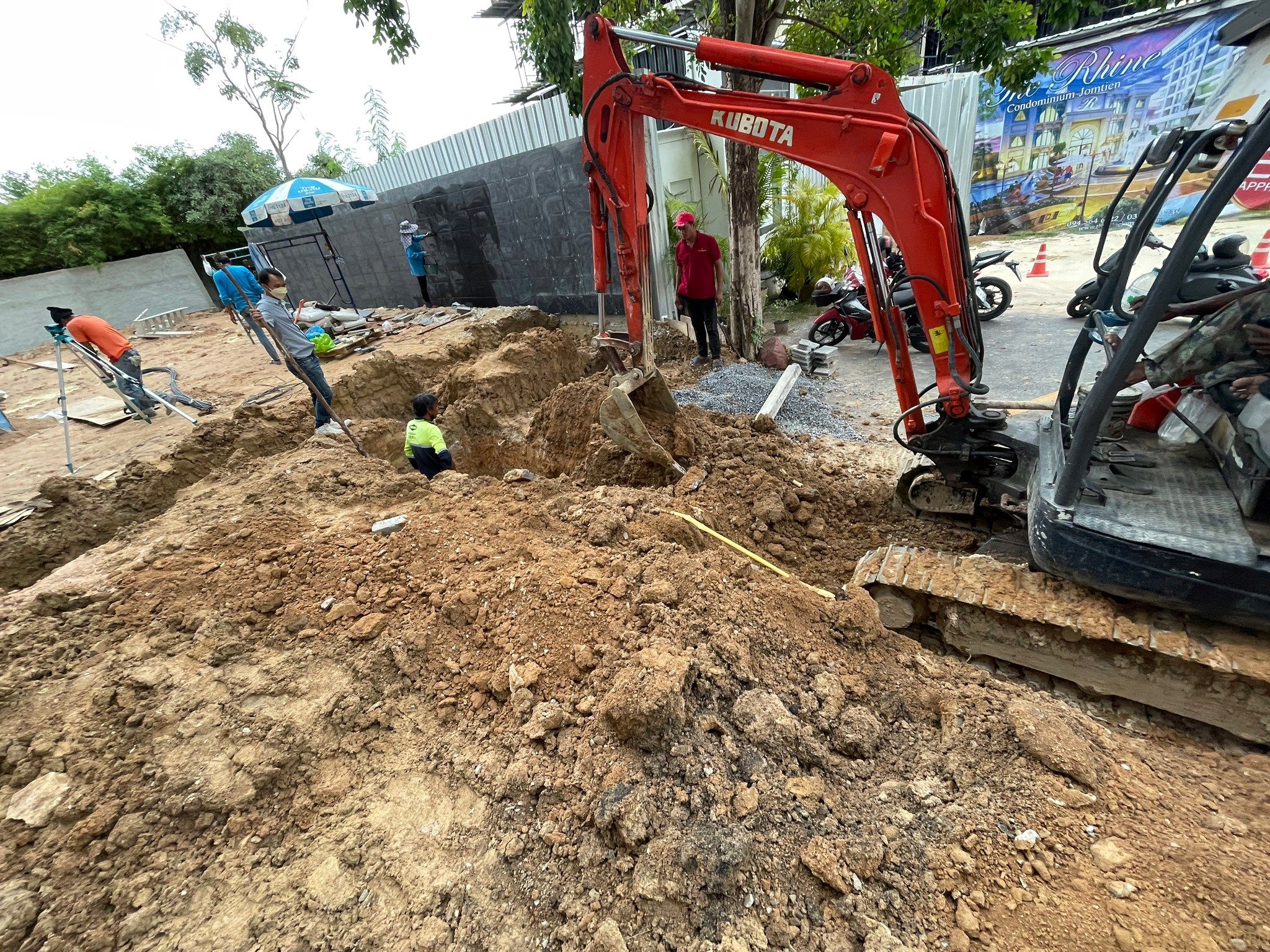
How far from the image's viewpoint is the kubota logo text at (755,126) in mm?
3252

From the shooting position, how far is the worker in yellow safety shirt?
494 cm

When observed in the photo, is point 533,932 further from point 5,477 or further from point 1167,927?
point 5,477

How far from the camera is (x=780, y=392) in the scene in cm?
609

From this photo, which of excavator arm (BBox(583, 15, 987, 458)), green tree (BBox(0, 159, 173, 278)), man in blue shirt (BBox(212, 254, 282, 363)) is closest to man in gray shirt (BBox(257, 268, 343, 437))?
man in blue shirt (BBox(212, 254, 282, 363))

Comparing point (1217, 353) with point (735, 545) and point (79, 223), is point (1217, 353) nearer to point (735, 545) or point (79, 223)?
point (735, 545)

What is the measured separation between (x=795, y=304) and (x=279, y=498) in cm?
930

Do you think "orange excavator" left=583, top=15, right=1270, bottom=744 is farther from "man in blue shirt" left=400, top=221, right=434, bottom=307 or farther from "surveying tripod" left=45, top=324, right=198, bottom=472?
"man in blue shirt" left=400, top=221, right=434, bottom=307

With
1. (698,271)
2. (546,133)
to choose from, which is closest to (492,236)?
(546,133)

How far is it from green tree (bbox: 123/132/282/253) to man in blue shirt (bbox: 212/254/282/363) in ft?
44.8

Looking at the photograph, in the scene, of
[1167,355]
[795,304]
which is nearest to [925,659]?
[1167,355]

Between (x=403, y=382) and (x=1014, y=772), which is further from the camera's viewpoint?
(x=403, y=382)

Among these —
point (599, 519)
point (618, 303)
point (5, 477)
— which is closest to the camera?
point (599, 519)

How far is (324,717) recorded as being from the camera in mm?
2467

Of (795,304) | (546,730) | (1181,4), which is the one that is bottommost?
(795,304)
